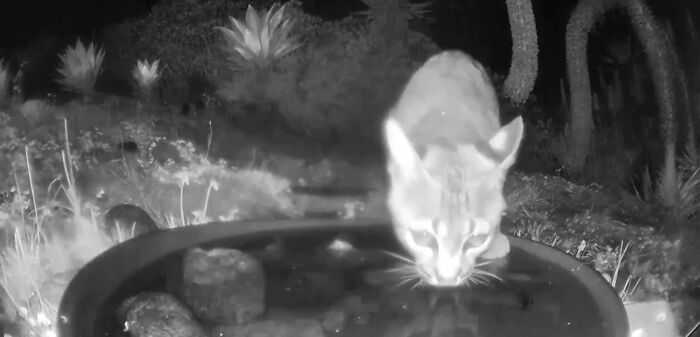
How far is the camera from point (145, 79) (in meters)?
6.24

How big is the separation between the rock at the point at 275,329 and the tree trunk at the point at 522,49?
11.7 feet

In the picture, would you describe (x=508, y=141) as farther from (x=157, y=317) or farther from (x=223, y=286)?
(x=157, y=317)

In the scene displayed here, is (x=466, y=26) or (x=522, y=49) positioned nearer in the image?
(x=522, y=49)

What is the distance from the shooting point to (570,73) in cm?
547

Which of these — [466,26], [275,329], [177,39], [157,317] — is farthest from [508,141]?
[177,39]

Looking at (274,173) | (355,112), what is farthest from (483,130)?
(355,112)

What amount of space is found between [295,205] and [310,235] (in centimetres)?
189

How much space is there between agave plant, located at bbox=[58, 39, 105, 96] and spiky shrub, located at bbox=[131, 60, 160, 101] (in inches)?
15.8

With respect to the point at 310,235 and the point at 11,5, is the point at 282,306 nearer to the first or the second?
the point at 310,235

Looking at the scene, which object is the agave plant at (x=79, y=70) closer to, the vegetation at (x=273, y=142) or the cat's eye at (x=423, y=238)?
the vegetation at (x=273, y=142)

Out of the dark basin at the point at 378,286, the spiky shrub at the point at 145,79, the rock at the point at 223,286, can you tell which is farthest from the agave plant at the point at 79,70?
the rock at the point at 223,286

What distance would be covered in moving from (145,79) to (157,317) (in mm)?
4158

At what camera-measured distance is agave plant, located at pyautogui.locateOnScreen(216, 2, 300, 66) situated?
6.52 meters

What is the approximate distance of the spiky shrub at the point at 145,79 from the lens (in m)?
6.25
